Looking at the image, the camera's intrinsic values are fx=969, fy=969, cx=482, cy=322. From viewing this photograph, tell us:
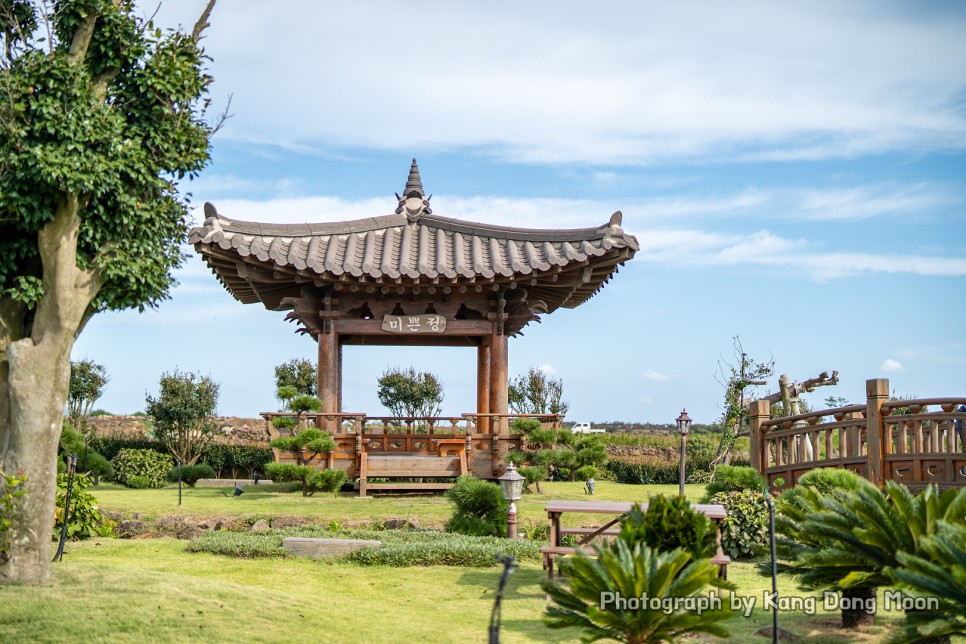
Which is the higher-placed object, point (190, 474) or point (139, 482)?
point (190, 474)

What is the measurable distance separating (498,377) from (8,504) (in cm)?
998

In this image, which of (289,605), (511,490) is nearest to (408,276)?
(511,490)

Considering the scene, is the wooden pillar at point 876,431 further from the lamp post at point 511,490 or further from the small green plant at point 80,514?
the small green plant at point 80,514

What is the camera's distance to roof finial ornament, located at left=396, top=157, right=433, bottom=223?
1933 centimetres

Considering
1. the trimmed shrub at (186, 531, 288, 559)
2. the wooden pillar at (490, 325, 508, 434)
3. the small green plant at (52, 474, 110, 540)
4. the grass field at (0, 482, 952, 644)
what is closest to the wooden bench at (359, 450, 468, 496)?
the wooden pillar at (490, 325, 508, 434)

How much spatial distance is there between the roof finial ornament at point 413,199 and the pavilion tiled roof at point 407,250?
33 centimetres

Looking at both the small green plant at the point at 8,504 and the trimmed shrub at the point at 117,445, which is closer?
the small green plant at the point at 8,504

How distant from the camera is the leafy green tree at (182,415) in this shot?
24.3 meters

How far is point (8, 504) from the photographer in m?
8.46

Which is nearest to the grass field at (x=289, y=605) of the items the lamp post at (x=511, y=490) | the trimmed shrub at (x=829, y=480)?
the lamp post at (x=511, y=490)

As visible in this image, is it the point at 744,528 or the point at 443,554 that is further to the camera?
the point at 744,528

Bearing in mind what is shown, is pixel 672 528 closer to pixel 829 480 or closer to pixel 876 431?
pixel 829 480

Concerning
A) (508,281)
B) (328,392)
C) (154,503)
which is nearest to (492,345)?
(508,281)

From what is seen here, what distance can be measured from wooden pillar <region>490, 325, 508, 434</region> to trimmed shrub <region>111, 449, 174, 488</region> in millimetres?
8229
